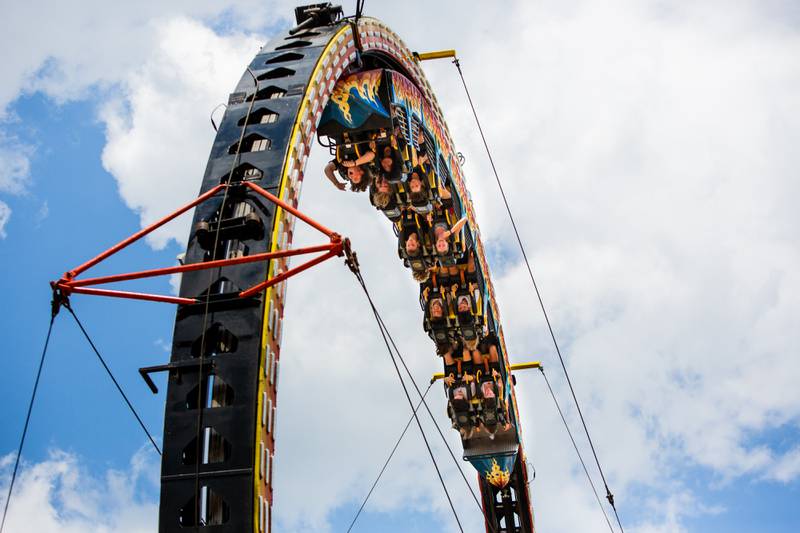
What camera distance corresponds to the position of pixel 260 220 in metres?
8.66

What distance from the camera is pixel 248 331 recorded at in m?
8.12

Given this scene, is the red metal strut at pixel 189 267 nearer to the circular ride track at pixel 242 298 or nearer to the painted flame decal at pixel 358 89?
the circular ride track at pixel 242 298

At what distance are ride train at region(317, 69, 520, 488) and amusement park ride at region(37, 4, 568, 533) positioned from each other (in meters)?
0.04

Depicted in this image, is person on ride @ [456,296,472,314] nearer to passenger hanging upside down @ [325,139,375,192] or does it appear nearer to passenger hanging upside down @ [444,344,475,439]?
passenger hanging upside down @ [444,344,475,439]

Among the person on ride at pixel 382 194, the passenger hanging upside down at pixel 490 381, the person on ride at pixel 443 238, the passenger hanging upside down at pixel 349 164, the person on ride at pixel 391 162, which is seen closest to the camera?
the passenger hanging upside down at pixel 349 164

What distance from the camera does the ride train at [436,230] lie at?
1391 cm

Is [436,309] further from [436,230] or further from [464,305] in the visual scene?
[436,230]

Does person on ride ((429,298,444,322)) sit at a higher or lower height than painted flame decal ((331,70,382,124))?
higher

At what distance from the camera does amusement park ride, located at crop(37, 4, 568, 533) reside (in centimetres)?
770

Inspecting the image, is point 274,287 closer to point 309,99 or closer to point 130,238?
point 130,238

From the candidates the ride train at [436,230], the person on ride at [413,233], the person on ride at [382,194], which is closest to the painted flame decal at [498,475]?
the ride train at [436,230]

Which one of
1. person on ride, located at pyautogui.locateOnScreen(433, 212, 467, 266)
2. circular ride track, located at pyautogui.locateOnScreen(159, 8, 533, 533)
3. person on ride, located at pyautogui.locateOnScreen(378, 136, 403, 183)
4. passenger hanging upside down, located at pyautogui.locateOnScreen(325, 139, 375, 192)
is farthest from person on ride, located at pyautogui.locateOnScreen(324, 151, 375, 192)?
circular ride track, located at pyautogui.locateOnScreen(159, 8, 533, 533)

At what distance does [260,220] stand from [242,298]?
0.87 m

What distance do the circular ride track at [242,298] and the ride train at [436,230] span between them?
253 cm
